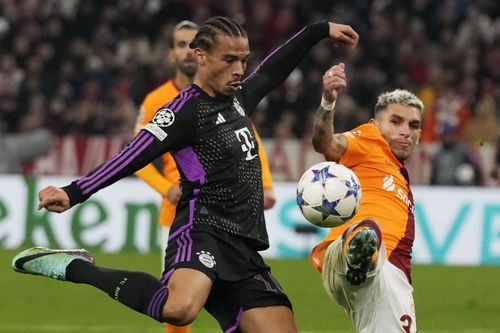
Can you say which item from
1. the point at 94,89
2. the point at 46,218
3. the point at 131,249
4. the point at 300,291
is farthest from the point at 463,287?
the point at 94,89

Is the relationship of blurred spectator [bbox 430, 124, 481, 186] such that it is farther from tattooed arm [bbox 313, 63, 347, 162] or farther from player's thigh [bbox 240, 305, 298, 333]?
player's thigh [bbox 240, 305, 298, 333]

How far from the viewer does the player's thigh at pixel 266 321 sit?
6.09 metres

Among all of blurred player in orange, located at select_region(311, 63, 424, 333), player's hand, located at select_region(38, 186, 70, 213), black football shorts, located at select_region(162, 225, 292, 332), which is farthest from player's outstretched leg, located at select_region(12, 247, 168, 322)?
blurred player in orange, located at select_region(311, 63, 424, 333)

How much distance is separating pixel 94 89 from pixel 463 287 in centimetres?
866

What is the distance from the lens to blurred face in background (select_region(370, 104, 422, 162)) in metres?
6.95

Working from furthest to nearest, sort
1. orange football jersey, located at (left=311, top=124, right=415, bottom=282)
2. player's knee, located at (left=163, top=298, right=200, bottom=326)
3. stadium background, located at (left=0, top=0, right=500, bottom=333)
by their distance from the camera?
stadium background, located at (left=0, top=0, right=500, bottom=333)
orange football jersey, located at (left=311, top=124, right=415, bottom=282)
player's knee, located at (left=163, top=298, right=200, bottom=326)

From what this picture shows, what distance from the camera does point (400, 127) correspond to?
22.8 feet

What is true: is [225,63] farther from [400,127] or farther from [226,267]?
[400,127]

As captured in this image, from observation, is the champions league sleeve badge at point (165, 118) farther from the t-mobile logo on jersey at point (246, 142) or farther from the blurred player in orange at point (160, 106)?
the blurred player in orange at point (160, 106)

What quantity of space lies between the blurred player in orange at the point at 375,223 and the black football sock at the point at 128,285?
103cm

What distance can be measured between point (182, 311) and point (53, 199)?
85 centimetres

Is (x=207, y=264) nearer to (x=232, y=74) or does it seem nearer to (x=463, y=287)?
(x=232, y=74)

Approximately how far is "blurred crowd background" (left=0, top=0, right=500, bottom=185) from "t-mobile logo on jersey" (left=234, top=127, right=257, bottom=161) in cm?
1142

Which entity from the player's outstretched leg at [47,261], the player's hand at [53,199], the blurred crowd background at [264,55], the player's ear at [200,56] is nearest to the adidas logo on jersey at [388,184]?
the player's ear at [200,56]
